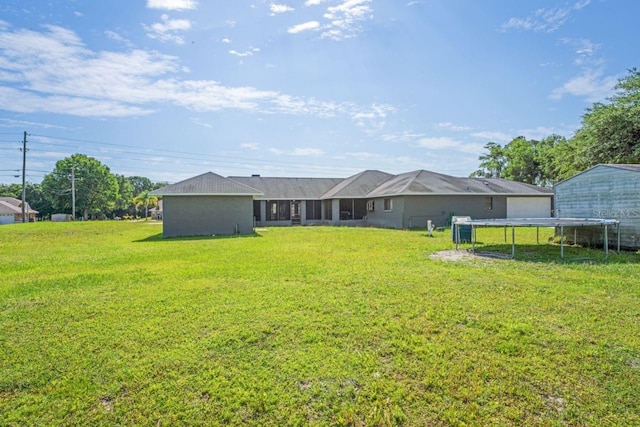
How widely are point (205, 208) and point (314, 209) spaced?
→ 11062mm

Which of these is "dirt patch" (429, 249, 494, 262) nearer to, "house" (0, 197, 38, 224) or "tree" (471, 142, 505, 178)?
"tree" (471, 142, 505, 178)

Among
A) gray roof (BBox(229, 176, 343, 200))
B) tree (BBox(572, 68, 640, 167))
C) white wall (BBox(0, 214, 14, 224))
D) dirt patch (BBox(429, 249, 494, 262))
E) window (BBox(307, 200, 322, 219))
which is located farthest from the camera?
white wall (BBox(0, 214, 14, 224))

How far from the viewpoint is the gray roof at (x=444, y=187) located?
68.9 ft

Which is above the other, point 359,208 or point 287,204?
point 287,204

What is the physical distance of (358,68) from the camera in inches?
595

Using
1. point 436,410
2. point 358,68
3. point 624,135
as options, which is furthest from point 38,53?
point 624,135

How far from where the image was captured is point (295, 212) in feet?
88.3

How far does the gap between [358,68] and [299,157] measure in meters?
29.6

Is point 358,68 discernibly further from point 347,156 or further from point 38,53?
point 347,156

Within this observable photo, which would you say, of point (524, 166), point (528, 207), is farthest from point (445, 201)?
point (524, 166)

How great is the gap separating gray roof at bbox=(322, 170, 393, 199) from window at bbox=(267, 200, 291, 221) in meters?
3.04

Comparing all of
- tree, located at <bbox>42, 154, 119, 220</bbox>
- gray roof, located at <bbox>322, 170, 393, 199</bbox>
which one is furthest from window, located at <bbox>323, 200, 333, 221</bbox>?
tree, located at <bbox>42, 154, 119, 220</bbox>

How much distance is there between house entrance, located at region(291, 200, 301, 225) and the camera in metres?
26.7

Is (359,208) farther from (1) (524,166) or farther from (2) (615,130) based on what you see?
(1) (524,166)
